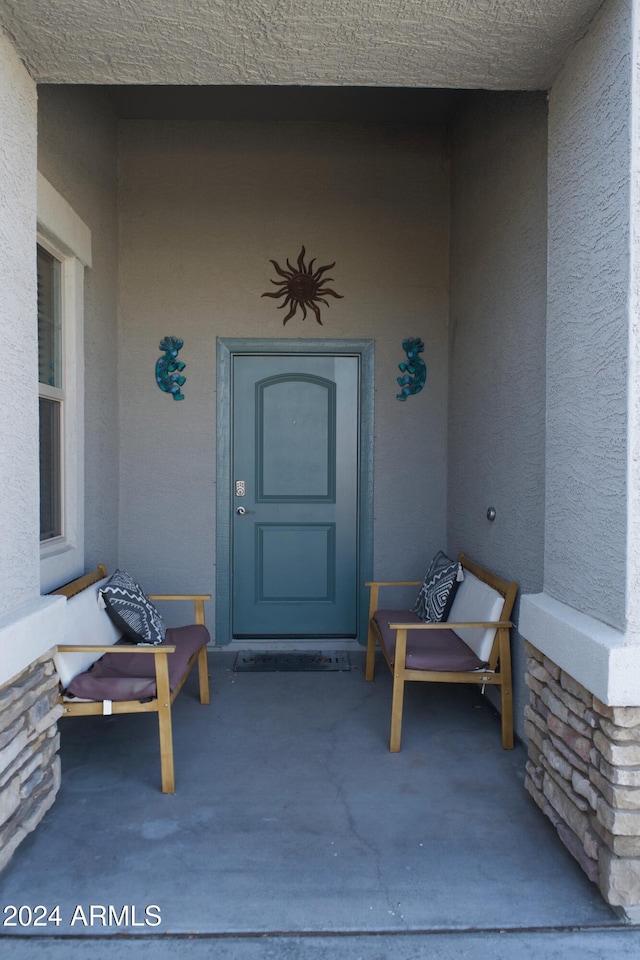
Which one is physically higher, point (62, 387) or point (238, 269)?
point (238, 269)

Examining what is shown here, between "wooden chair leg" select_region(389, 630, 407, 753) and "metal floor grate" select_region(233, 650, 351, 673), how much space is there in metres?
1.12

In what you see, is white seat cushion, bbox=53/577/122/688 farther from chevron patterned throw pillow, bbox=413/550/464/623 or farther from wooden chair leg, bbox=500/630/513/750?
wooden chair leg, bbox=500/630/513/750

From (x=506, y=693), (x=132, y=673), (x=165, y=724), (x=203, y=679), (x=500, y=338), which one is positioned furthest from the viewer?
(x=203, y=679)

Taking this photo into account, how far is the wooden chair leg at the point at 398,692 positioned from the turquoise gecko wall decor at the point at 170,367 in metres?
2.27

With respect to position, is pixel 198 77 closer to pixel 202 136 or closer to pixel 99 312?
pixel 99 312

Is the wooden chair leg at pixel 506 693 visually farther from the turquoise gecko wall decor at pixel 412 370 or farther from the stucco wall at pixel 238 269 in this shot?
the turquoise gecko wall decor at pixel 412 370

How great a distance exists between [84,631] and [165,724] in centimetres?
59

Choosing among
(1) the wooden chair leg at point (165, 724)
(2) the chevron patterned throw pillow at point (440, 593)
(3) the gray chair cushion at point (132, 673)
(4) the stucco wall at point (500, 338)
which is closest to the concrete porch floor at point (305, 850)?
(1) the wooden chair leg at point (165, 724)

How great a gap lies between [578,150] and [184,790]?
2651 millimetres

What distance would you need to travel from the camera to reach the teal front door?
172 inches

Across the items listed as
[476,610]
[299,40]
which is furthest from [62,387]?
[476,610]

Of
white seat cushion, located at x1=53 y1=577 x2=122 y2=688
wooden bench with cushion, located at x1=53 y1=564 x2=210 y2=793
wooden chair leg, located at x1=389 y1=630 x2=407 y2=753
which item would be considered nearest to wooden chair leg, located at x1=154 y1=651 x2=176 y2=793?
wooden bench with cushion, located at x1=53 y1=564 x2=210 y2=793

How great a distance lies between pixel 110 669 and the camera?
2.82 metres

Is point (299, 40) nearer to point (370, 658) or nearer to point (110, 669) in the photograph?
point (110, 669)
